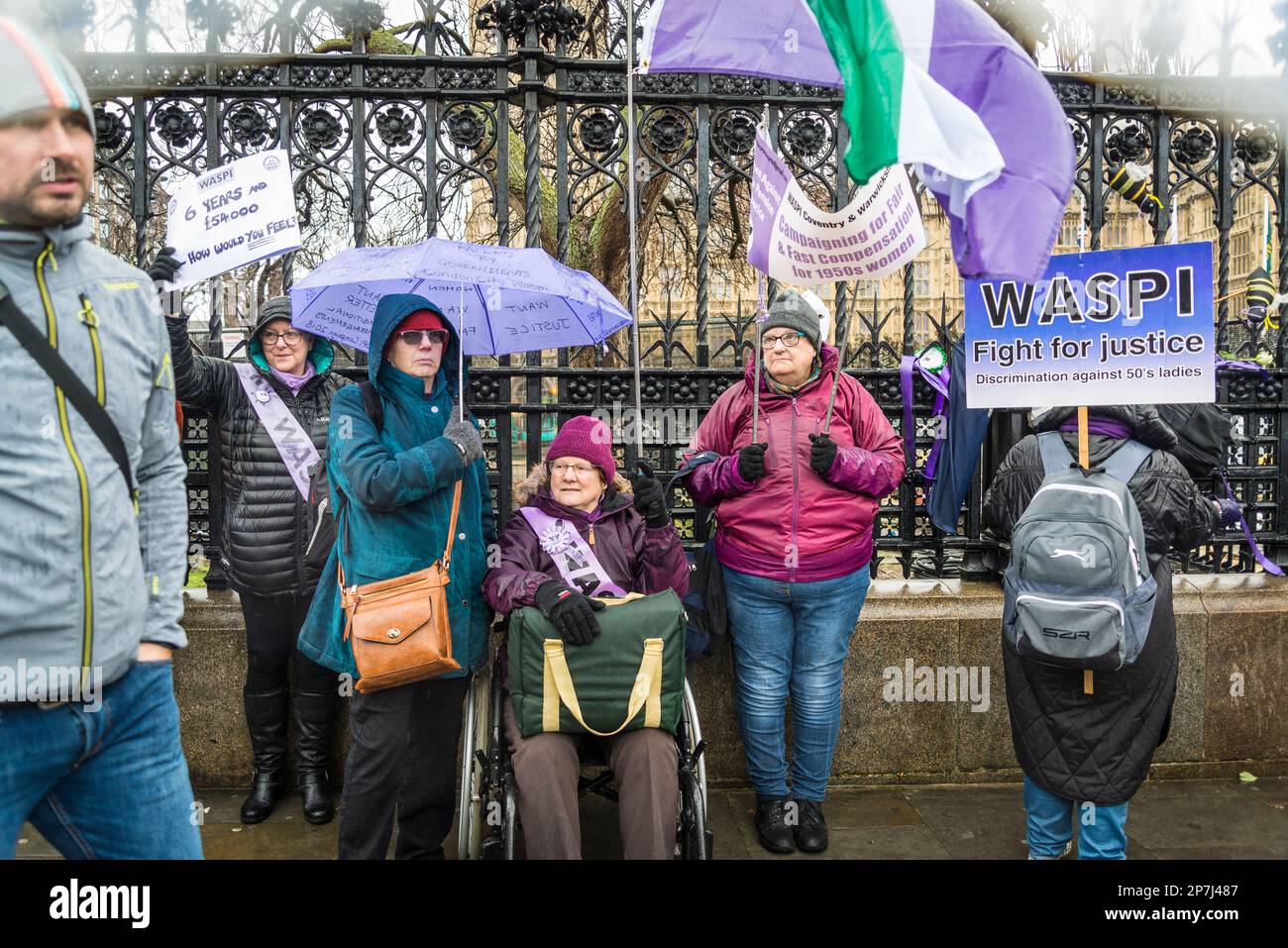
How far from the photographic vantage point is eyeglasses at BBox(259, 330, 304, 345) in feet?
14.1

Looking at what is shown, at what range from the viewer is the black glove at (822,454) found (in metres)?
3.94

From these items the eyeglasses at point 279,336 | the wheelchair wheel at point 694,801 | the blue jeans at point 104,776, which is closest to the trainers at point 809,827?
the wheelchair wheel at point 694,801

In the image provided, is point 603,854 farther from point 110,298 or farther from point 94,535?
point 110,298

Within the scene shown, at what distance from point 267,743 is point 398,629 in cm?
169

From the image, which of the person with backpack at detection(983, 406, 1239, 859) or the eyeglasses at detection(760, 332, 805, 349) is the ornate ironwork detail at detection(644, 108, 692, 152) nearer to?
the eyeglasses at detection(760, 332, 805, 349)

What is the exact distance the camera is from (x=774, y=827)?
4195 millimetres

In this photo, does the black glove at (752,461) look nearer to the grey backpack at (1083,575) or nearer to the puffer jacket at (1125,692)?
the grey backpack at (1083,575)

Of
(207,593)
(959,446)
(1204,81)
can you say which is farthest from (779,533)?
(1204,81)

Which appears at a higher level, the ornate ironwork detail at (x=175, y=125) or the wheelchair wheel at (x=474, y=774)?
the ornate ironwork detail at (x=175, y=125)

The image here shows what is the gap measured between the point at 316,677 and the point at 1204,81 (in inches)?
215

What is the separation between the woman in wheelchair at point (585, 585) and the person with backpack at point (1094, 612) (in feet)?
4.41

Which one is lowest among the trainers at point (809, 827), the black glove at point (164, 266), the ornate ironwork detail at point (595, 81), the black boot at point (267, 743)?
the trainers at point (809, 827)

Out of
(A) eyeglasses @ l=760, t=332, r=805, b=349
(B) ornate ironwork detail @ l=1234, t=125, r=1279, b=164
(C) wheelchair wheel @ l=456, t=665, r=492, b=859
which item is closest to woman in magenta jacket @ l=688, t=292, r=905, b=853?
(A) eyeglasses @ l=760, t=332, r=805, b=349

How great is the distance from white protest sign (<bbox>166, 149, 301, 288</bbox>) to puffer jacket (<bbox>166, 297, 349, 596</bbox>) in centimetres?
34
